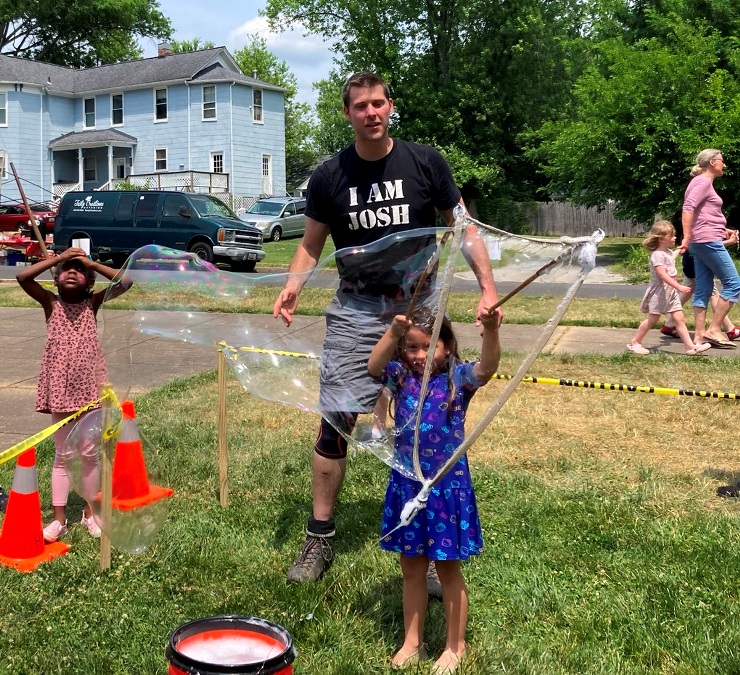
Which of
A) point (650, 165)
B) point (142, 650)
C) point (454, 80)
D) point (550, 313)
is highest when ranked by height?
point (454, 80)

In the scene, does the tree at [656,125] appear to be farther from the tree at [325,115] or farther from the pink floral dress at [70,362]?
the tree at [325,115]

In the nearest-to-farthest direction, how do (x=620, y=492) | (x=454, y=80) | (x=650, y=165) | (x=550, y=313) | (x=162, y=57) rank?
(x=550, y=313) → (x=620, y=492) → (x=650, y=165) → (x=454, y=80) → (x=162, y=57)

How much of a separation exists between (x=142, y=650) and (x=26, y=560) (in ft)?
3.48

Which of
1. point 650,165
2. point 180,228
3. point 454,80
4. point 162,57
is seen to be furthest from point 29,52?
point 650,165

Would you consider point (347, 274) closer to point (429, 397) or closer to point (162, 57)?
point (429, 397)

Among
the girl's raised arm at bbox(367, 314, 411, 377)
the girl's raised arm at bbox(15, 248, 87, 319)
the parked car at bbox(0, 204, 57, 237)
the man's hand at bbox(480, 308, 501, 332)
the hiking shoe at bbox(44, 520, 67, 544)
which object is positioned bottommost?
the hiking shoe at bbox(44, 520, 67, 544)

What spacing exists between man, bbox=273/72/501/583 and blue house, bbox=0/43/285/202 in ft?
115

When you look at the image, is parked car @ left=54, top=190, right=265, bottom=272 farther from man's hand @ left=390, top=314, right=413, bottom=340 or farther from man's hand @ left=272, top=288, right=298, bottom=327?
man's hand @ left=390, top=314, right=413, bottom=340

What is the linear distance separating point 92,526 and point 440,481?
2.15 meters

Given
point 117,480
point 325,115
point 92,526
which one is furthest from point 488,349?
point 325,115

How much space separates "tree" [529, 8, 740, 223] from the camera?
1927 cm

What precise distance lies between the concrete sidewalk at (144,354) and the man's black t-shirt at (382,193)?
1.01m

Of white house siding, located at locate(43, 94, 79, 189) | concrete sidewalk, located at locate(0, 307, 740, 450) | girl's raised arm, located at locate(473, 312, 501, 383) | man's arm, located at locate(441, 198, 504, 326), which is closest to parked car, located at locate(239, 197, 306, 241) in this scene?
white house siding, located at locate(43, 94, 79, 189)

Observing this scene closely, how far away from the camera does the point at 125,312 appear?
414 cm
